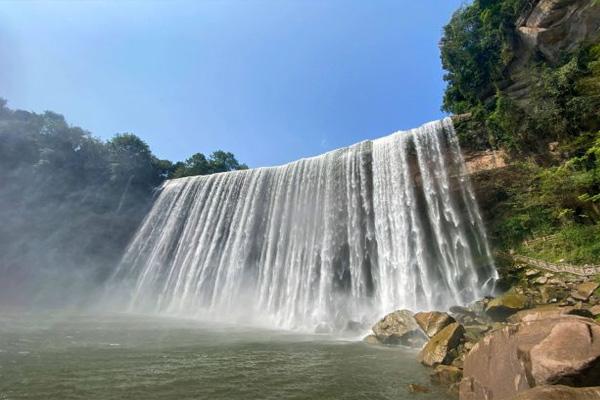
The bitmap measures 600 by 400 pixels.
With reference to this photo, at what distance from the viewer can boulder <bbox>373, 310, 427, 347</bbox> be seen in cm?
1177

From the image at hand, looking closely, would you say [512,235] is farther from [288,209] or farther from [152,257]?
[152,257]

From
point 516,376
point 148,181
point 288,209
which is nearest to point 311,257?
point 288,209

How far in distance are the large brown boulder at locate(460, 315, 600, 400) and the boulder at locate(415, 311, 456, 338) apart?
4629 mm

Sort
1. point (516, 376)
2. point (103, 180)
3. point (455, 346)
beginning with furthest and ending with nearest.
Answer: point (103, 180) → point (455, 346) → point (516, 376)

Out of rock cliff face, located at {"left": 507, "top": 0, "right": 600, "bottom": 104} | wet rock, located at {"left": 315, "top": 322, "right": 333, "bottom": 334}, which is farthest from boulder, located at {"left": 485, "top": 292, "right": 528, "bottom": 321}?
rock cliff face, located at {"left": 507, "top": 0, "right": 600, "bottom": 104}

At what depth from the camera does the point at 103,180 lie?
1510 inches

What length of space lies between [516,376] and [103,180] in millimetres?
42061

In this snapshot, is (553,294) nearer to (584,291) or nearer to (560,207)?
(584,291)

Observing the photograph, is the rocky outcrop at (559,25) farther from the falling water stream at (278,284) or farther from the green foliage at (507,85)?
the falling water stream at (278,284)

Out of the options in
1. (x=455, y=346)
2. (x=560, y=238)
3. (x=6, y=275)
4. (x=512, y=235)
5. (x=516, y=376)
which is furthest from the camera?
(x=6, y=275)

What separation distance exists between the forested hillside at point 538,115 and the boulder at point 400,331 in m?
9.53

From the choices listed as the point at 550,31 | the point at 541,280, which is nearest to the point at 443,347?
the point at 541,280

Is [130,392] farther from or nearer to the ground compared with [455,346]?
nearer to the ground

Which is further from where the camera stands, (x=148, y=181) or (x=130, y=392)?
(x=148, y=181)
